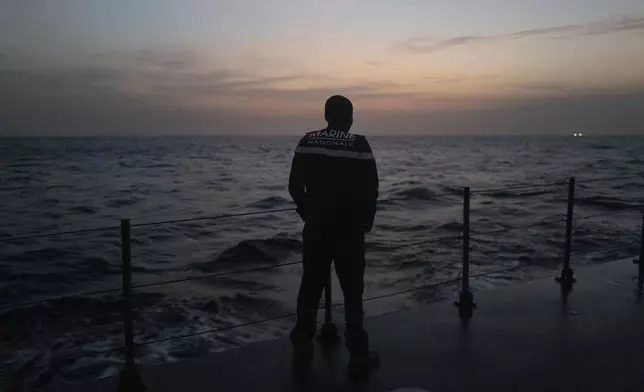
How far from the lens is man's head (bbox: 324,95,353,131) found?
3.19 m

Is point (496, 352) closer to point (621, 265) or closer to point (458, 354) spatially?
point (458, 354)

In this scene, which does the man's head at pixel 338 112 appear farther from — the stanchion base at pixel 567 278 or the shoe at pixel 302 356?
the stanchion base at pixel 567 278

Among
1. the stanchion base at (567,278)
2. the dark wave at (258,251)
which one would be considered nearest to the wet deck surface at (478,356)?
the stanchion base at (567,278)

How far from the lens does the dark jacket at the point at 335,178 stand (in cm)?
308

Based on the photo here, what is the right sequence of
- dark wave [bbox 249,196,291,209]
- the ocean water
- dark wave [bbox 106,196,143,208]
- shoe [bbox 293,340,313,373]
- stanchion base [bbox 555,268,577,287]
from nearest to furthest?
shoe [bbox 293,340,313,373] < stanchion base [bbox 555,268,577,287] < the ocean water < dark wave [bbox 106,196,143,208] < dark wave [bbox 249,196,291,209]

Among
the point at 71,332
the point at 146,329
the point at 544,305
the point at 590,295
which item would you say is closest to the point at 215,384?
the point at 544,305

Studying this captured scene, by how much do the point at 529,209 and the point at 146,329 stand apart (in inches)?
566

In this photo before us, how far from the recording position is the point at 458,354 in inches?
142

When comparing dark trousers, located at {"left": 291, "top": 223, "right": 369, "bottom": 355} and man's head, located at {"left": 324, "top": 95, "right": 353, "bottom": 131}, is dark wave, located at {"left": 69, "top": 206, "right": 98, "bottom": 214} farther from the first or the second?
man's head, located at {"left": 324, "top": 95, "right": 353, "bottom": 131}

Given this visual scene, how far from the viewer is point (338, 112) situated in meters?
3.19

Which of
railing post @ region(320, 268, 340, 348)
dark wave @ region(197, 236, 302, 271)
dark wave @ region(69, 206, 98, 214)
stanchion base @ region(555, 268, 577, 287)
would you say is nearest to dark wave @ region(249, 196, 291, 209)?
dark wave @ region(69, 206, 98, 214)

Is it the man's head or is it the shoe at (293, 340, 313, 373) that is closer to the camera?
the man's head

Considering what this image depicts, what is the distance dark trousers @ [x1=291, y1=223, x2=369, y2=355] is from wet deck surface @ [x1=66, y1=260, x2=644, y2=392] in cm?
25

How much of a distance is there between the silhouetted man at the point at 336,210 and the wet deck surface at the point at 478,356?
0.76 ft
